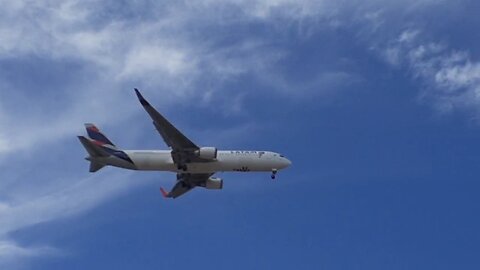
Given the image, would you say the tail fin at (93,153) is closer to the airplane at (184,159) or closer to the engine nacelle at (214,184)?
the airplane at (184,159)

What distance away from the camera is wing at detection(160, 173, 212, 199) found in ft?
484

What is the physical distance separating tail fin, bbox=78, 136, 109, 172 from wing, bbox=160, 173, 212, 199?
13.3m

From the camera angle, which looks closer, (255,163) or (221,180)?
(255,163)

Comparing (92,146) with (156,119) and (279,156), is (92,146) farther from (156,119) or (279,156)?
(279,156)

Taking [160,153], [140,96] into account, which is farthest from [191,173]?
[140,96]

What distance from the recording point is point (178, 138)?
134 m

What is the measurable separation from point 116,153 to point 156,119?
10336mm

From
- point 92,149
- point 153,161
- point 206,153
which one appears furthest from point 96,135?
point 206,153

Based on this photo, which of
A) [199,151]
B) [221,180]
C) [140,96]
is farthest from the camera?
[221,180]

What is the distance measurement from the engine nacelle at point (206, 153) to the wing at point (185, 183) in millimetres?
11777

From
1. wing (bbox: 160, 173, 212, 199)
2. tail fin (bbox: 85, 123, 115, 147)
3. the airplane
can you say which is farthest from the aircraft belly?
wing (bbox: 160, 173, 212, 199)

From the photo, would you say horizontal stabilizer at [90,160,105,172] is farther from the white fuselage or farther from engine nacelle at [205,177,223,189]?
engine nacelle at [205,177,223,189]

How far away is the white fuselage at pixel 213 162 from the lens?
137 meters

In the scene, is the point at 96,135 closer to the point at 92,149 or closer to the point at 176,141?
the point at 92,149
